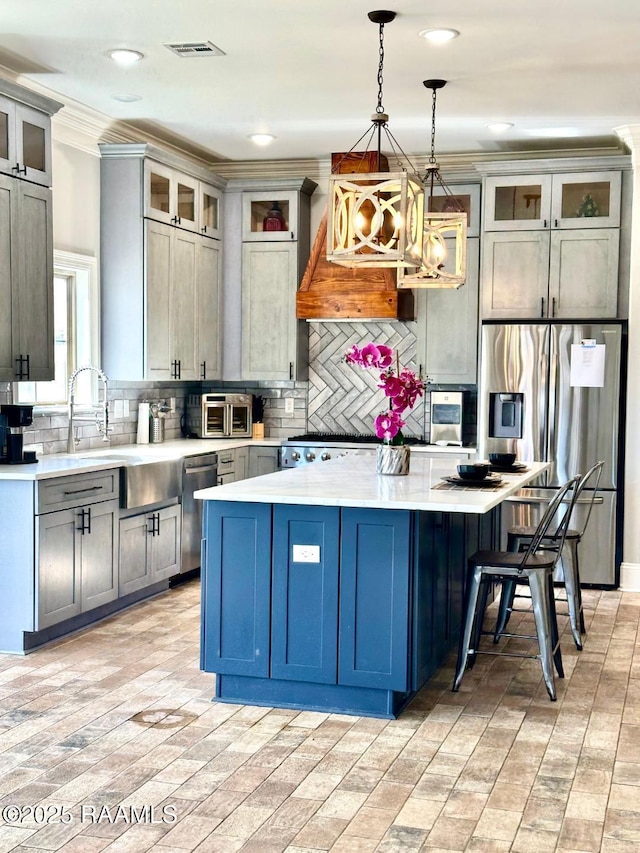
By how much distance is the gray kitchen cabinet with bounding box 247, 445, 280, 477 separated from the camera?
24.5 ft

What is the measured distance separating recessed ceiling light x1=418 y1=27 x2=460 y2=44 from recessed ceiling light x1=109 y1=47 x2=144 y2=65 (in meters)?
1.43

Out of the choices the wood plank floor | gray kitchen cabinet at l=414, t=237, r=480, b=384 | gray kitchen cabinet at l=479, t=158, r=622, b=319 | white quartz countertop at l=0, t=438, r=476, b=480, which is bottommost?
the wood plank floor

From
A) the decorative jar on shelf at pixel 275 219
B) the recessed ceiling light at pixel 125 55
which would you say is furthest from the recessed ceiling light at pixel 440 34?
the decorative jar on shelf at pixel 275 219

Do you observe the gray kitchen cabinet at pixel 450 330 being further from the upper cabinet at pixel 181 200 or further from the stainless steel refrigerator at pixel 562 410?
the upper cabinet at pixel 181 200

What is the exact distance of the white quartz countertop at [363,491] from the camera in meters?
3.95

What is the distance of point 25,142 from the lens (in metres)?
5.20

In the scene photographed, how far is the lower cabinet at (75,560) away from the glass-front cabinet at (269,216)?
9.58 feet

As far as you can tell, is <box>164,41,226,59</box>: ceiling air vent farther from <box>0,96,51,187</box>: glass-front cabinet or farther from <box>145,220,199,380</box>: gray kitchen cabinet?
<box>145,220,199,380</box>: gray kitchen cabinet

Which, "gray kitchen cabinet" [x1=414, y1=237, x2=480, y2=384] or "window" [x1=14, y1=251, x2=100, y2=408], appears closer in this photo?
"window" [x1=14, y1=251, x2=100, y2=408]

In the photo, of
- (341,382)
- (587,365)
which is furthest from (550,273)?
(341,382)

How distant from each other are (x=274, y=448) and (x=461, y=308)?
1721 millimetres

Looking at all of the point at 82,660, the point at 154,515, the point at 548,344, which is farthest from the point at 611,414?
the point at 82,660

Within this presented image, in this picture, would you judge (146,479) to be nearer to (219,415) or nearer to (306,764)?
(219,415)

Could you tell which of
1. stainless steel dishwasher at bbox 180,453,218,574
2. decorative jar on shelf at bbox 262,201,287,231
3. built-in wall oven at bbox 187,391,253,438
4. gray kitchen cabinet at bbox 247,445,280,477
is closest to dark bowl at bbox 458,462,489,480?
stainless steel dishwasher at bbox 180,453,218,574
